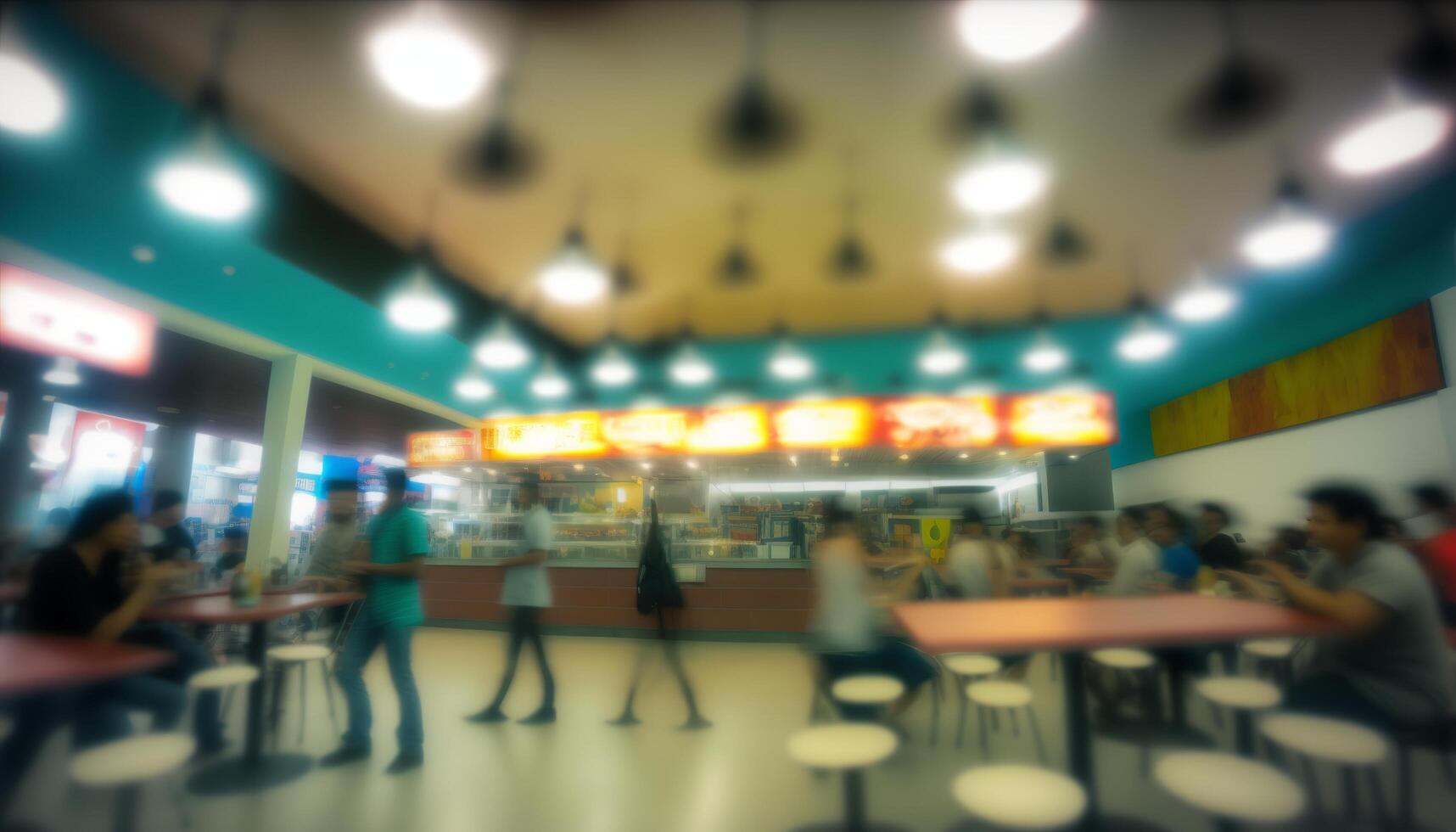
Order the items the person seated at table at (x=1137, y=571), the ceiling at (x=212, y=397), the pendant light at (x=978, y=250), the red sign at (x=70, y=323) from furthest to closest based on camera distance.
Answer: the ceiling at (x=212, y=397), the red sign at (x=70, y=323), the person seated at table at (x=1137, y=571), the pendant light at (x=978, y=250)

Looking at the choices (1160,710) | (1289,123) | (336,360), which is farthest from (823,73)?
(336,360)

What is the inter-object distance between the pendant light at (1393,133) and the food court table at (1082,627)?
207 cm

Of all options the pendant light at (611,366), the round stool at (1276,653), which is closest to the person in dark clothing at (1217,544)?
the round stool at (1276,653)

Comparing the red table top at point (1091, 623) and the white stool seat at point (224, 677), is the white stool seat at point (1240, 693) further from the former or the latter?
the white stool seat at point (224, 677)

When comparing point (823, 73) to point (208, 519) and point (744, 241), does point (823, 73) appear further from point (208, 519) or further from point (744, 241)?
point (208, 519)

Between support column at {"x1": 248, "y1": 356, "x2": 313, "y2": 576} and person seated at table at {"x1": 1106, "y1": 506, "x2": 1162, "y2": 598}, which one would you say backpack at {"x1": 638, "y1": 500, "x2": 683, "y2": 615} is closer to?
person seated at table at {"x1": 1106, "y1": 506, "x2": 1162, "y2": 598}

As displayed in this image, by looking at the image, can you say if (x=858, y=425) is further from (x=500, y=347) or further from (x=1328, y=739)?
(x=1328, y=739)

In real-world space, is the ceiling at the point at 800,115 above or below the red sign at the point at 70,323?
above

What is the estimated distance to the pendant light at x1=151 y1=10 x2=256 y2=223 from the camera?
259 centimetres

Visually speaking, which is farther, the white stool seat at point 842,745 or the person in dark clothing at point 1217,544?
the person in dark clothing at point 1217,544

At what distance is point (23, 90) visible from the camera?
7.63 ft

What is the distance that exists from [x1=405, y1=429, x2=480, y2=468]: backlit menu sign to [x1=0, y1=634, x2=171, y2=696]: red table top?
565 centimetres

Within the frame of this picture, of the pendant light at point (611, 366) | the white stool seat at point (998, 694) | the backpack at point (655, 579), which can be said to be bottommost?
the white stool seat at point (998, 694)

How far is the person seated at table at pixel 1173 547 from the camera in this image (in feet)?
14.3
